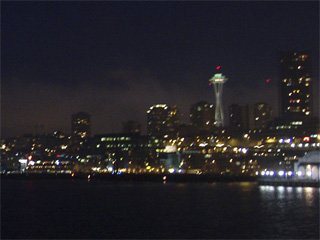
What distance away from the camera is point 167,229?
3616cm

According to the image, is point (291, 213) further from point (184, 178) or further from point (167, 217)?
point (184, 178)

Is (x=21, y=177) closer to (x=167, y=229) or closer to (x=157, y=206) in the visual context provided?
(x=157, y=206)

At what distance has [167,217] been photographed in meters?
42.3

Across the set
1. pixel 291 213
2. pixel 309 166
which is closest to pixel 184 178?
pixel 309 166

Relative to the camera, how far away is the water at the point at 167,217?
113 ft

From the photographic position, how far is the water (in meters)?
34.5

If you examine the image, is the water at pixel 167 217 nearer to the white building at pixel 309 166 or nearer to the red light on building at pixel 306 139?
the white building at pixel 309 166

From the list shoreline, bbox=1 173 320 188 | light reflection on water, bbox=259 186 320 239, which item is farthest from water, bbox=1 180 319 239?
shoreline, bbox=1 173 320 188

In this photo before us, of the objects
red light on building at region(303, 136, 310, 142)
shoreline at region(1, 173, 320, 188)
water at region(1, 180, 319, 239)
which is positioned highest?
red light on building at region(303, 136, 310, 142)

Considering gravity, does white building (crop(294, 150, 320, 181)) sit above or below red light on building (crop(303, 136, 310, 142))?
below

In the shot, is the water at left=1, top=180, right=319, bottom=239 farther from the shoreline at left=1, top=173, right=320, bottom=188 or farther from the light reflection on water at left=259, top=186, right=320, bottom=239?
the shoreline at left=1, top=173, right=320, bottom=188

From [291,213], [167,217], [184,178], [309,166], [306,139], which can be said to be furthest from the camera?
[306,139]

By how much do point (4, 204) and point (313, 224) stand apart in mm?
28816

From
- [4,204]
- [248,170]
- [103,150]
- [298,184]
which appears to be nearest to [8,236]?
[4,204]
